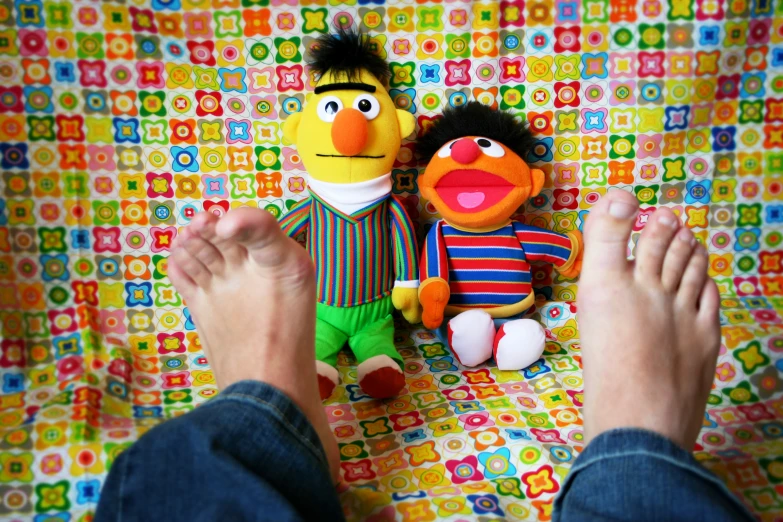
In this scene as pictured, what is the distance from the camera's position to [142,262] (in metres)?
1.13

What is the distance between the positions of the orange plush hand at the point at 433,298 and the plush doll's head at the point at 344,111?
217 mm

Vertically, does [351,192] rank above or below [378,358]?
above

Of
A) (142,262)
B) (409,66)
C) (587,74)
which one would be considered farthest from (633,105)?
(142,262)

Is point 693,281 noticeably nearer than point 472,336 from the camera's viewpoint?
Yes

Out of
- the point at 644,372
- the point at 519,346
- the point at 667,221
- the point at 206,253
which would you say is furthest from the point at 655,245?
the point at 206,253

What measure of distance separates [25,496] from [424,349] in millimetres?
662

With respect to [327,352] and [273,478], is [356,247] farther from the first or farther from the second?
[273,478]

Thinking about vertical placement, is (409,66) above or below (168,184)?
above

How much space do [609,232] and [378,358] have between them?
42 cm

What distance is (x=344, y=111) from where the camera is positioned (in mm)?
1013

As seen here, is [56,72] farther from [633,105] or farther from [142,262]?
[633,105]

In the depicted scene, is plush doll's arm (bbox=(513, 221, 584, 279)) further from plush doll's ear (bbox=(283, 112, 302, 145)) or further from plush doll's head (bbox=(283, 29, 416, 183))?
plush doll's ear (bbox=(283, 112, 302, 145))

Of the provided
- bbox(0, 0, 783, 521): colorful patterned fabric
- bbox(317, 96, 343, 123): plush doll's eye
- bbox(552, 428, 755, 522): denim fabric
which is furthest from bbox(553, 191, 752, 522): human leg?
bbox(317, 96, 343, 123): plush doll's eye

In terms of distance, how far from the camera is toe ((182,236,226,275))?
81cm
